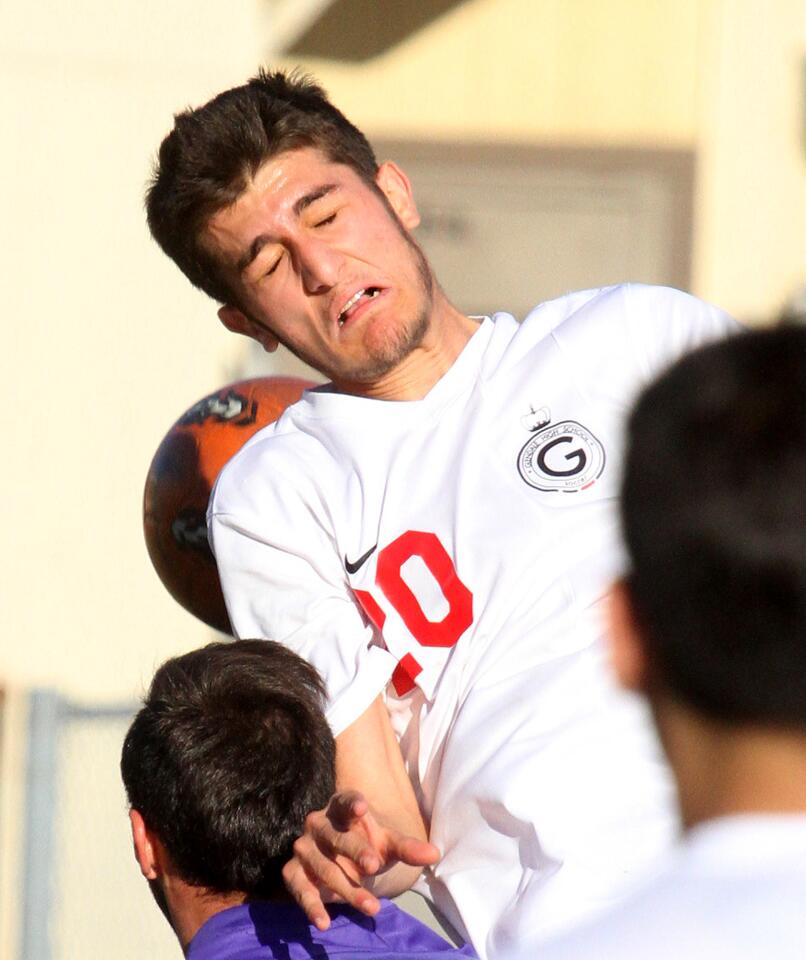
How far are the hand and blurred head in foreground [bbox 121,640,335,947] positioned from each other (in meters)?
0.38

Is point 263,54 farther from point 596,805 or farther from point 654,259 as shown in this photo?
point 596,805

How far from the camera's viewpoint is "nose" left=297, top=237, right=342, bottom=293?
119 inches

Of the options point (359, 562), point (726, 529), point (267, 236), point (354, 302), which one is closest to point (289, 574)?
point (359, 562)

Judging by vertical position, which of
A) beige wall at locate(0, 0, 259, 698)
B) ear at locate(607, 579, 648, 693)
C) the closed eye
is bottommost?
beige wall at locate(0, 0, 259, 698)

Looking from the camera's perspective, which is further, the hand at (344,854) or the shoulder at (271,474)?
the shoulder at (271,474)

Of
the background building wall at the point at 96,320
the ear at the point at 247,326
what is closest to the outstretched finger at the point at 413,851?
the ear at the point at 247,326

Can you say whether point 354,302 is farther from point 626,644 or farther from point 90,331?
point 90,331

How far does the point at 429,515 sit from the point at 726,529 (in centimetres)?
168

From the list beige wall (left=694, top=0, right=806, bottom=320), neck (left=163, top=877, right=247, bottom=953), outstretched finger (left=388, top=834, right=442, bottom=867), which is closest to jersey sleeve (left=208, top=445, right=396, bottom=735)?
neck (left=163, top=877, right=247, bottom=953)

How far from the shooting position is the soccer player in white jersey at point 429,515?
263 cm

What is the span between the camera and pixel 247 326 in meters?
3.29

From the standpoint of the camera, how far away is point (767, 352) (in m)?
1.29

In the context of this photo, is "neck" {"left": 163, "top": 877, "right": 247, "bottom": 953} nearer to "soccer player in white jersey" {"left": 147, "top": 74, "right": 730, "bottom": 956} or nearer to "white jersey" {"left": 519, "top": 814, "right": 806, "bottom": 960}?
"soccer player in white jersey" {"left": 147, "top": 74, "right": 730, "bottom": 956}

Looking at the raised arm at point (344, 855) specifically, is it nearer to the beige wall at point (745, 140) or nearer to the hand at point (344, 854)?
the hand at point (344, 854)
